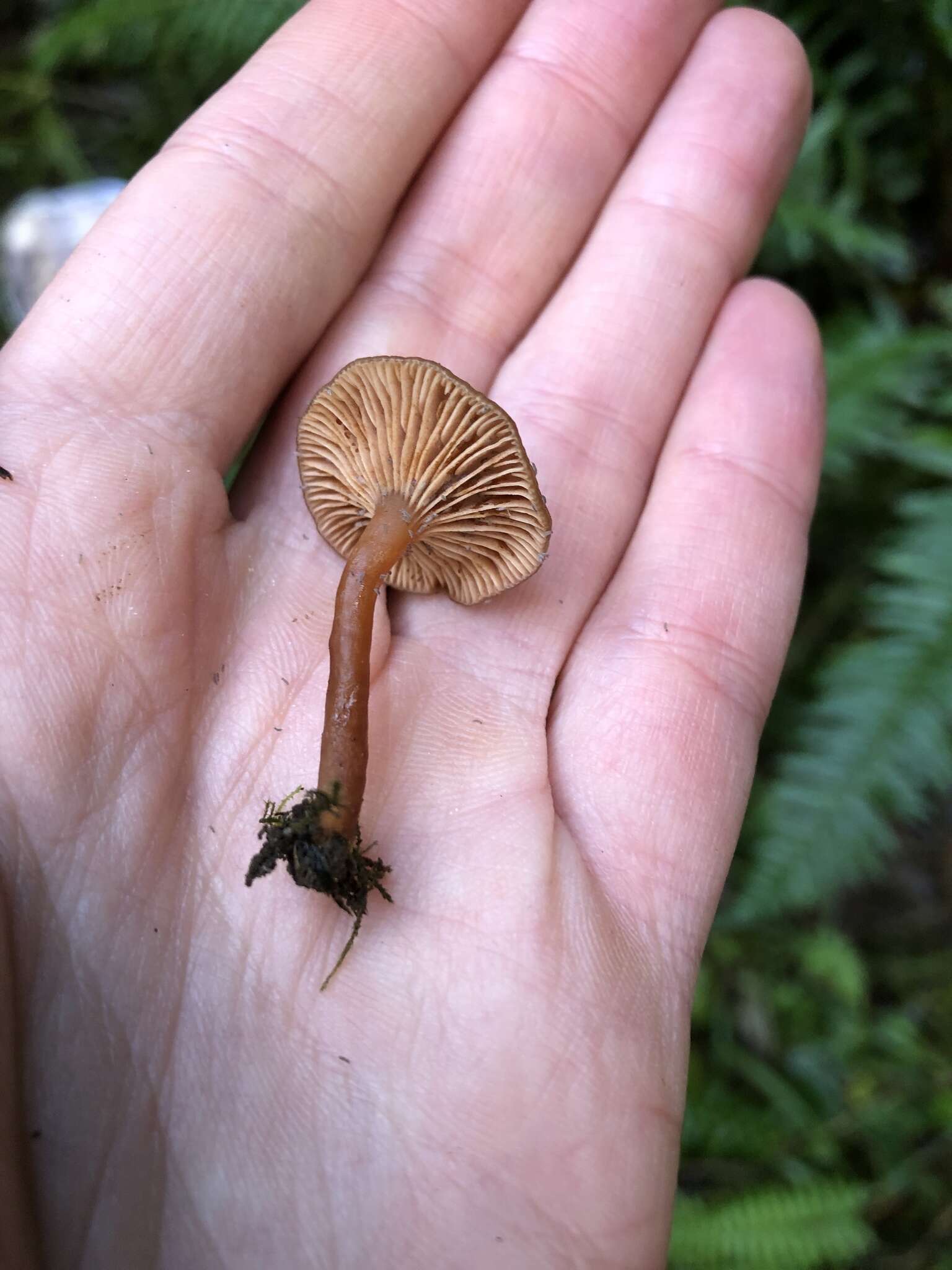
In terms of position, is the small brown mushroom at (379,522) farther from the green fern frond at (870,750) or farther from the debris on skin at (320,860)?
the green fern frond at (870,750)

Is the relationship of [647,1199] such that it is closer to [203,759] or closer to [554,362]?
[203,759]

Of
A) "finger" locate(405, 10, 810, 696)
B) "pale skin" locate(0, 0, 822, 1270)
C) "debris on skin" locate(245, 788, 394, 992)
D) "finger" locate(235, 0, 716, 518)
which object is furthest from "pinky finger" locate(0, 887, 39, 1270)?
"finger" locate(235, 0, 716, 518)

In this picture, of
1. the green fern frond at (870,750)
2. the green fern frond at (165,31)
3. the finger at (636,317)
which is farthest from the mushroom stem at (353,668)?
the green fern frond at (165,31)

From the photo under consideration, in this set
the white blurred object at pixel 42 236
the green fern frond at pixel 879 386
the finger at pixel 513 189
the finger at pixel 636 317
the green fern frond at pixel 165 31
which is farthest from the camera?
the white blurred object at pixel 42 236

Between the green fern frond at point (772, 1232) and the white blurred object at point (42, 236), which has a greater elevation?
the white blurred object at point (42, 236)

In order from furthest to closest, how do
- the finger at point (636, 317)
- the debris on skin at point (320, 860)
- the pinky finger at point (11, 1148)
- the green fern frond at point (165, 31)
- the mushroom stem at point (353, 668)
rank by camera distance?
1. the green fern frond at point (165, 31)
2. the finger at point (636, 317)
3. the mushroom stem at point (353, 668)
4. the debris on skin at point (320, 860)
5. the pinky finger at point (11, 1148)

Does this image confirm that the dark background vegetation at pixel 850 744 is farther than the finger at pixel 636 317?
Yes

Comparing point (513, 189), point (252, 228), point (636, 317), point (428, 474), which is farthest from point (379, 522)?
point (513, 189)

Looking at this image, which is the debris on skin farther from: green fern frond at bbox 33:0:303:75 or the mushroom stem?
green fern frond at bbox 33:0:303:75
